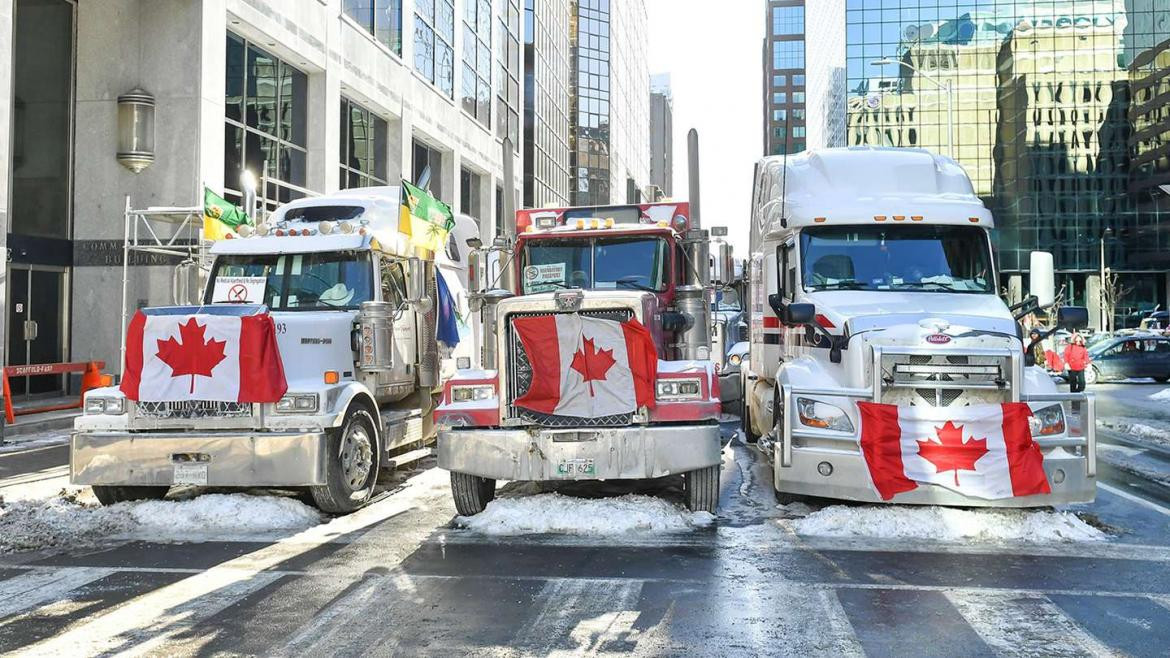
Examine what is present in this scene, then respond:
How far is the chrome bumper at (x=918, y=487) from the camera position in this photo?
763cm

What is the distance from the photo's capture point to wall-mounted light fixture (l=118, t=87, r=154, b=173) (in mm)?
19469

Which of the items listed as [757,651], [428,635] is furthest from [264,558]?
[757,651]

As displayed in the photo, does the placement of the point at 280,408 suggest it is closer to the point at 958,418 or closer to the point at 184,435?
the point at 184,435

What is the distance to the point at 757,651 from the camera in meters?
4.94

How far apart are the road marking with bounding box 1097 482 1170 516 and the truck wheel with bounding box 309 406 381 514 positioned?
7.48m

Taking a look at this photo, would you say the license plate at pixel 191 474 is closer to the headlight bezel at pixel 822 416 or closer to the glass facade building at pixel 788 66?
the headlight bezel at pixel 822 416

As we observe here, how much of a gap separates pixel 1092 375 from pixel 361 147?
23.4 metres

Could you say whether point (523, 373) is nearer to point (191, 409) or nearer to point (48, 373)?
point (191, 409)

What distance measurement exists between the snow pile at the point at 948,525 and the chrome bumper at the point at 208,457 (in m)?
4.31

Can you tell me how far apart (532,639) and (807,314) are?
4.71m

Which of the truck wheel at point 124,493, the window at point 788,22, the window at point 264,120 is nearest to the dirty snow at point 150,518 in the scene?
the truck wheel at point 124,493

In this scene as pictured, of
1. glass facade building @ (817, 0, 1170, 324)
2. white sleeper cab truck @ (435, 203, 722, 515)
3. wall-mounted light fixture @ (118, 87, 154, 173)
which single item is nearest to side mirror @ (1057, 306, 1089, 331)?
white sleeper cab truck @ (435, 203, 722, 515)

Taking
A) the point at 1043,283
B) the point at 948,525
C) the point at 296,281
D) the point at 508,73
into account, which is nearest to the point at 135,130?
the point at 296,281

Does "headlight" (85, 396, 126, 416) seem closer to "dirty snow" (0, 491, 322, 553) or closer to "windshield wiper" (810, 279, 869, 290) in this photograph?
"dirty snow" (0, 491, 322, 553)
